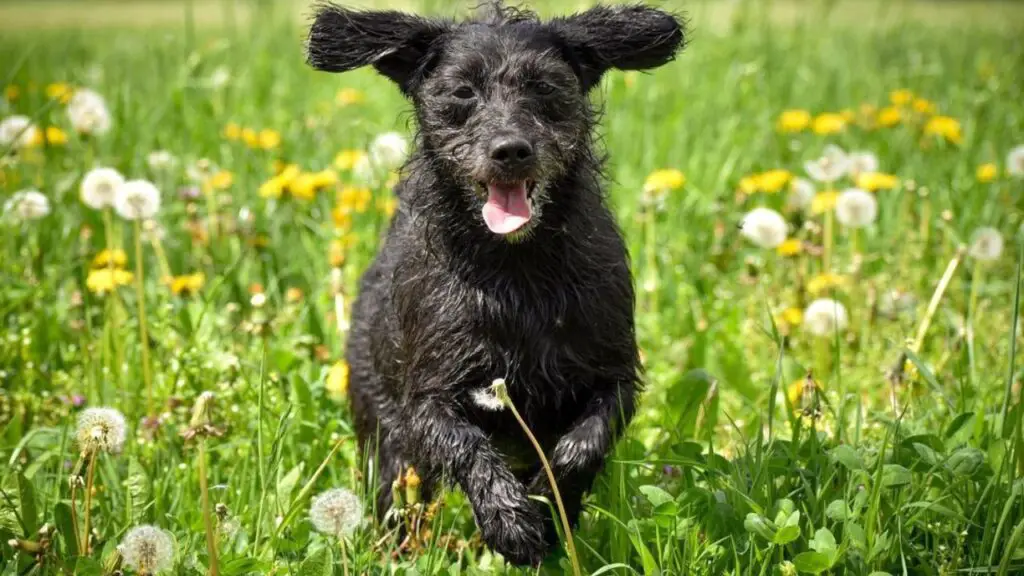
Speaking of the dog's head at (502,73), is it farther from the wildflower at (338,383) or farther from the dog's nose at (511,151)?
the wildflower at (338,383)

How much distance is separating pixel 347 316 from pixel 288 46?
18.1ft

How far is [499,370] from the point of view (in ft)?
10.9

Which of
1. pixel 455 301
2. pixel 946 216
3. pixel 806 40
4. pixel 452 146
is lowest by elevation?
pixel 806 40

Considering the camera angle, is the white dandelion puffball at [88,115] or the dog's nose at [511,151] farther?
the white dandelion puffball at [88,115]

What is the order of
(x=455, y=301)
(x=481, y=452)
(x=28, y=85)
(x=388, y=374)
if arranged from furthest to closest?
(x=28, y=85) → (x=388, y=374) → (x=455, y=301) → (x=481, y=452)

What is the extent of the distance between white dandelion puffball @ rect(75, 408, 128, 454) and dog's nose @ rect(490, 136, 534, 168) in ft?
4.01

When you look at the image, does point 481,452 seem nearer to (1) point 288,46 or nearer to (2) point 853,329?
(2) point 853,329

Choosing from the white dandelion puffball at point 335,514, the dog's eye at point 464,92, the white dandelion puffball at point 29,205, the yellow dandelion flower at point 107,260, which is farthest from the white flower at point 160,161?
the white dandelion puffball at point 335,514

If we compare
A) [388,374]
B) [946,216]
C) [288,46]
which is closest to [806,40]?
[288,46]

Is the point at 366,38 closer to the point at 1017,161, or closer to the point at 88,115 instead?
the point at 88,115

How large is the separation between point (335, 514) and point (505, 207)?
1.06 m

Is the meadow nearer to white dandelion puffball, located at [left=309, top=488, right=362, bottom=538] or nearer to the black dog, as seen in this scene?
white dandelion puffball, located at [left=309, top=488, right=362, bottom=538]

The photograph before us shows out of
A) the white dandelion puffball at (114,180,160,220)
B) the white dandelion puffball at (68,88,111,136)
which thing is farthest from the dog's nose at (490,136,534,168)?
the white dandelion puffball at (68,88,111,136)

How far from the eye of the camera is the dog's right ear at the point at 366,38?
3.50m
